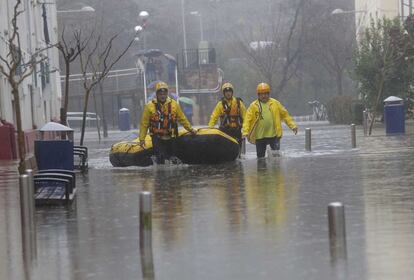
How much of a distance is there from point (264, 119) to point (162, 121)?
2242 millimetres

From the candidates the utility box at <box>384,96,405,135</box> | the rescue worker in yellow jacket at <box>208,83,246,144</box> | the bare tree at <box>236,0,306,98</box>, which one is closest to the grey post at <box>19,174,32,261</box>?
the rescue worker in yellow jacket at <box>208,83,246,144</box>

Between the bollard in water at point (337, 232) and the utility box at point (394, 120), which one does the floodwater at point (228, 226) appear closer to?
the bollard in water at point (337, 232)

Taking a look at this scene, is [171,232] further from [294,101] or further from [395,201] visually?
[294,101]

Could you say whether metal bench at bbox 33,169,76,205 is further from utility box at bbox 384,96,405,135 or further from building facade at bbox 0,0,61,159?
utility box at bbox 384,96,405,135

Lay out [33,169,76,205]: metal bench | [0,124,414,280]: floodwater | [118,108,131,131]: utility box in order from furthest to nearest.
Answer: [118,108,131,131]: utility box, [33,169,76,205]: metal bench, [0,124,414,280]: floodwater

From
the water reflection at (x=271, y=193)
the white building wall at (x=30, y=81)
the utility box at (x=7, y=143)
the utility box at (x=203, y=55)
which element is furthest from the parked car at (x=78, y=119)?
the water reflection at (x=271, y=193)

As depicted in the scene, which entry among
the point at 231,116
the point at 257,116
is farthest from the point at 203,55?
the point at 257,116

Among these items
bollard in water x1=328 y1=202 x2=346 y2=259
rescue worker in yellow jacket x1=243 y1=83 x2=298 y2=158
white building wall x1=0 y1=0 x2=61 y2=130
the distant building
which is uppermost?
the distant building

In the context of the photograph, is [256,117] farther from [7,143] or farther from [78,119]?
[78,119]

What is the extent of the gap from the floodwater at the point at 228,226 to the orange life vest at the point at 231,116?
2.06m

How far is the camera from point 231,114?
77.4ft

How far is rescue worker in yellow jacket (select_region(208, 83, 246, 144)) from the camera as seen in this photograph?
2341 centimetres

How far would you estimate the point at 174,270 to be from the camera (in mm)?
9828

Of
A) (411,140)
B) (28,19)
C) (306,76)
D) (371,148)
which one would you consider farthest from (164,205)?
(306,76)
